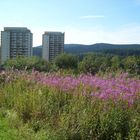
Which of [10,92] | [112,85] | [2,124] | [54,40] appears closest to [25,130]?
[2,124]

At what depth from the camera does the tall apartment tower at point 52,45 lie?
176 m

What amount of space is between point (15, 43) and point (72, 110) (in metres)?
144

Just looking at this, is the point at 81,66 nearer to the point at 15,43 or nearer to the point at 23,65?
the point at 23,65

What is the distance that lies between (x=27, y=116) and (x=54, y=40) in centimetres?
17294

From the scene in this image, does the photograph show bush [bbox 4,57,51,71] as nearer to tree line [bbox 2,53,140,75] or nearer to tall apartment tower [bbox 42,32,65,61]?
tree line [bbox 2,53,140,75]

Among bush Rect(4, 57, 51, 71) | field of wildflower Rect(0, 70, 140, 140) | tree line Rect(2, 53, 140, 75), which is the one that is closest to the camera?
field of wildflower Rect(0, 70, 140, 140)

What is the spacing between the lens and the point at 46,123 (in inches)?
329

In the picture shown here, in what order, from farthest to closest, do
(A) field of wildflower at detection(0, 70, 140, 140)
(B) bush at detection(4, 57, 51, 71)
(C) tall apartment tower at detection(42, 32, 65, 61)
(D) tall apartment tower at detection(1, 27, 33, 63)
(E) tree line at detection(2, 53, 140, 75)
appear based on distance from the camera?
(C) tall apartment tower at detection(42, 32, 65, 61), (D) tall apartment tower at detection(1, 27, 33, 63), (B) bush at detection(4, 57, 51, 71), (E) tree line at detection(2, 53, 140, 75), (A) field of wildflower at detection(0, 70, 140, 140)

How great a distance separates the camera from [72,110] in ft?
26.9

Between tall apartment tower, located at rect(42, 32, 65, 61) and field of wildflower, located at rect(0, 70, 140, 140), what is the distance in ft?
539

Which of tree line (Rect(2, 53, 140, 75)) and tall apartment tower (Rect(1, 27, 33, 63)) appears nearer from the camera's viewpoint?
tree line (Rect(2, 53, 140, 75))

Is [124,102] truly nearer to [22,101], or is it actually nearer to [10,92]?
[22,101]

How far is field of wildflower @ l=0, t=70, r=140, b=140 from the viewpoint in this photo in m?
7.35

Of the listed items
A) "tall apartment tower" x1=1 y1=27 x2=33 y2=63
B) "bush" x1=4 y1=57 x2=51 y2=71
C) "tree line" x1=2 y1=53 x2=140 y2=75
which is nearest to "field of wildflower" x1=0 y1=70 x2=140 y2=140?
"tree line" x1=2 y1=53 x2=140 y2=75
